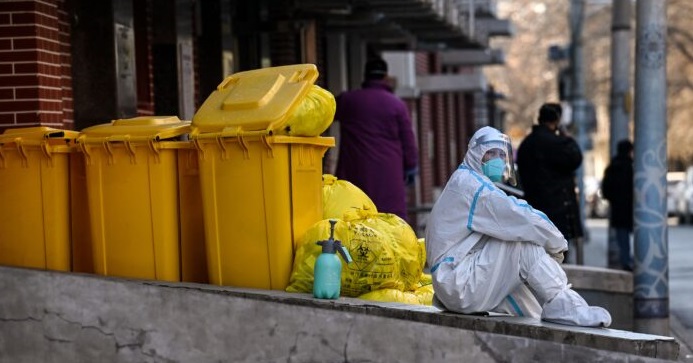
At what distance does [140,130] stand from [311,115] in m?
0.87

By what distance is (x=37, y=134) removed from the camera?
26.2ft

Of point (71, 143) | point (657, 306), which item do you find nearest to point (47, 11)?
point (71, 143)

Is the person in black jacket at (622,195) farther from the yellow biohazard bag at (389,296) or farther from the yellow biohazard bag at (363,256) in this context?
the yellow biohazard bag at (389,296)

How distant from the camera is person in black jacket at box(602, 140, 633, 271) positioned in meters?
17.2

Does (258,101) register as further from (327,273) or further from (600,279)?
(600,279)

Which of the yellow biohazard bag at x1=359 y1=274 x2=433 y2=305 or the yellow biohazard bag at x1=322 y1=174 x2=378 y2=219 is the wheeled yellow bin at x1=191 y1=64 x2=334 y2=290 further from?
the yellow biohazard bag at x1=322 y1=174 x2=378 y2=219

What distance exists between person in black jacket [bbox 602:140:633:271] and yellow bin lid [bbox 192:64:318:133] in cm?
984

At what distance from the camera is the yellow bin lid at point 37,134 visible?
794 centimetres

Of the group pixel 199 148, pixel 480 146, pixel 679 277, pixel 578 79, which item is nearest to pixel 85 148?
pixel 199 148

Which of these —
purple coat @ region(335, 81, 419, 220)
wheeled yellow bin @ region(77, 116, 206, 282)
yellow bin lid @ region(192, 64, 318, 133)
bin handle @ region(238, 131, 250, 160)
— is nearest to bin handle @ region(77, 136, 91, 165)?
wheeled yellow bin @ region(77, 116, 206, 282)

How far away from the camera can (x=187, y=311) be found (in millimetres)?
7238

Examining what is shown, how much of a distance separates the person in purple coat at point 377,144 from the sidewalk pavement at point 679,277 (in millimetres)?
2424

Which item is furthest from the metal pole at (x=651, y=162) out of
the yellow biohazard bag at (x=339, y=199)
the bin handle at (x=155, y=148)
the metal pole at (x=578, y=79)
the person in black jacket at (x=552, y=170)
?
the metal pole at (x=578, y=79)

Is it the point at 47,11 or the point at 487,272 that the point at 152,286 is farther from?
the point at 47,11
